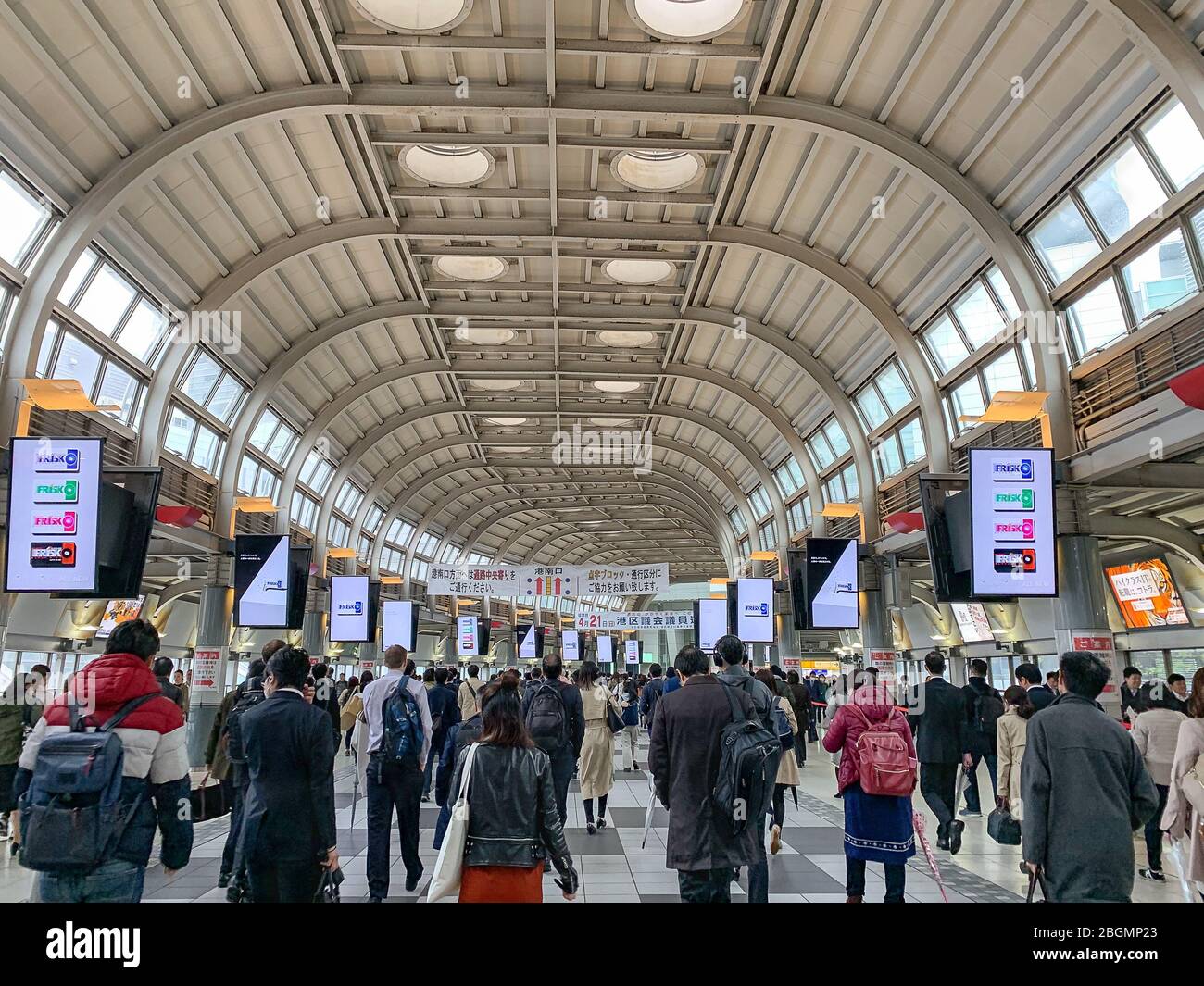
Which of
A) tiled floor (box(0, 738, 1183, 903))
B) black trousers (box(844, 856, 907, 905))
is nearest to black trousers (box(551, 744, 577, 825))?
tiled floor (box(0, 738, 1183, 903))

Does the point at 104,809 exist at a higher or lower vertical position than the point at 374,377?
lower

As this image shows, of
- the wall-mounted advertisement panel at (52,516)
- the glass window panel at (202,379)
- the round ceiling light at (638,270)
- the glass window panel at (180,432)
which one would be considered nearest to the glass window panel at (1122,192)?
the round ceiling light at (638,270)

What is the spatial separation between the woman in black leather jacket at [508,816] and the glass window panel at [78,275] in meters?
16.3

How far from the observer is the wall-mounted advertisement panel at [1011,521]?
12625 mm

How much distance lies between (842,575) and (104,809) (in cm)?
2031

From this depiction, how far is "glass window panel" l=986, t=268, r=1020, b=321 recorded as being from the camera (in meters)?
17.8

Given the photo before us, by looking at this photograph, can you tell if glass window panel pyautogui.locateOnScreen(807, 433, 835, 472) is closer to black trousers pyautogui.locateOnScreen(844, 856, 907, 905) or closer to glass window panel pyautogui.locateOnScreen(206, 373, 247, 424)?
glass window panel pyautogui.locateOnScreen(206, 373, 247, 424)

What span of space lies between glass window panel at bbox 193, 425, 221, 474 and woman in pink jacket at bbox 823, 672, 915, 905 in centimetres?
2159

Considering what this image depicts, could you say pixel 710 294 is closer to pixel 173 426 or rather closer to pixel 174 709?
pixel 173 426

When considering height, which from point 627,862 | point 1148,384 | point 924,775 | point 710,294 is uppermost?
point 710,294

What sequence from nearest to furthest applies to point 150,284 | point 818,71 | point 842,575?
point 818,71 < point 150,284 < point 842,575
